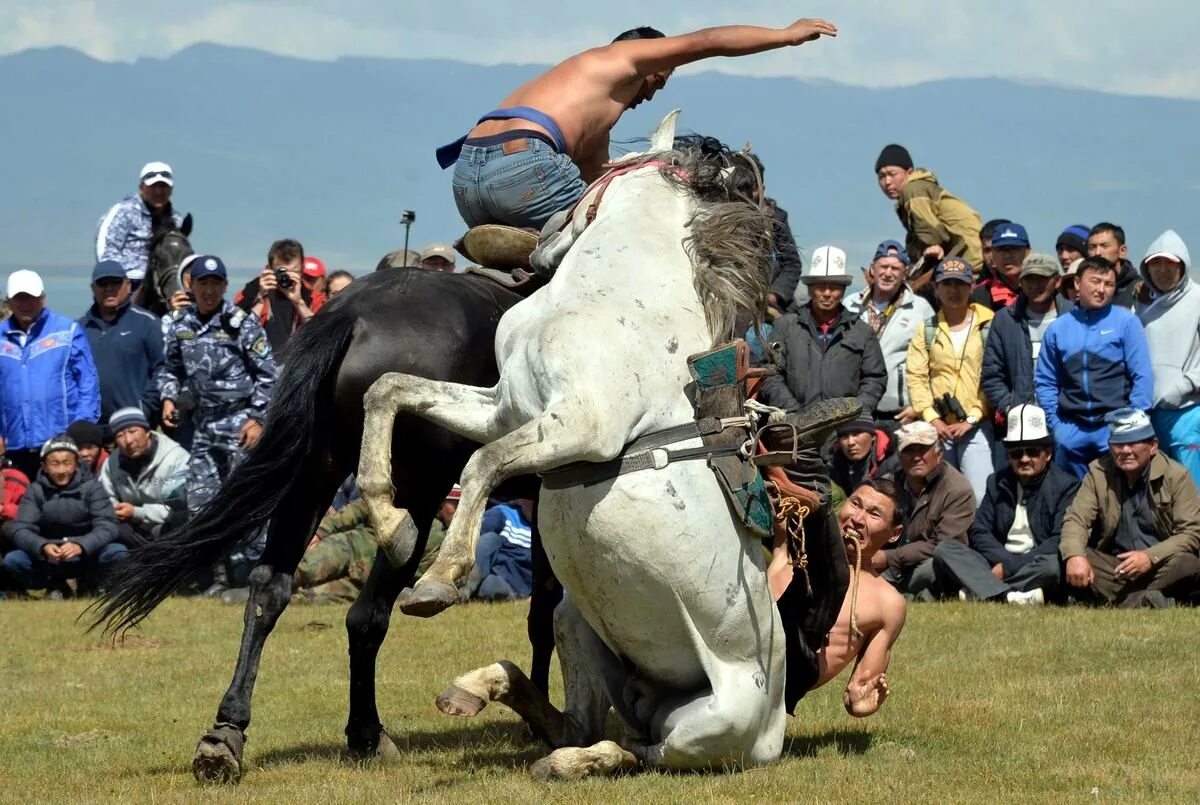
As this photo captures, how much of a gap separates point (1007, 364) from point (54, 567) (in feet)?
22.8

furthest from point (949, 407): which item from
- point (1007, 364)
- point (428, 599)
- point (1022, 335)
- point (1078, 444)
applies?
point (428, 599)

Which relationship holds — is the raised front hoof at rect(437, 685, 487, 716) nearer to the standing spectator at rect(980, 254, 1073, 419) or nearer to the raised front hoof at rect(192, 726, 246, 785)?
the raised front hoof at rect(192, 726, 246, 785)

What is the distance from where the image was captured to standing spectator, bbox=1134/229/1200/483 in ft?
36.3

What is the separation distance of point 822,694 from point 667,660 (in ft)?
7.25

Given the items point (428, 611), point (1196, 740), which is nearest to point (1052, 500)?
point (1196, 740)

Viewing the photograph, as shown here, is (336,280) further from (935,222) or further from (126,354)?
(935,222)

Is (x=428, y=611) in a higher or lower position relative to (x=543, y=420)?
lower

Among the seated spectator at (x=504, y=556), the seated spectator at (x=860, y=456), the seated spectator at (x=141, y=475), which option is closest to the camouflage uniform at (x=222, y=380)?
the seated spectator at (x=141, y=475)

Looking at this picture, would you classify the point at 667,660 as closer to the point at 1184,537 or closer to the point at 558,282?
the point at 558,282

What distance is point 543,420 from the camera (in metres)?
5.33

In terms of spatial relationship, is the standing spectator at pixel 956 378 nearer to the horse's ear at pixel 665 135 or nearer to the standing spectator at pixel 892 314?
the standing spectator at pixel 892 314

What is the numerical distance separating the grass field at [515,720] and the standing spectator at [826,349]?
1.72 metres

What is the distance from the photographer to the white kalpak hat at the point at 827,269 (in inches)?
456

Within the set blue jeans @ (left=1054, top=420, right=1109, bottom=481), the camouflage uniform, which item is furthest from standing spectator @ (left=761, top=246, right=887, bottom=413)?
the camouflage uniform
